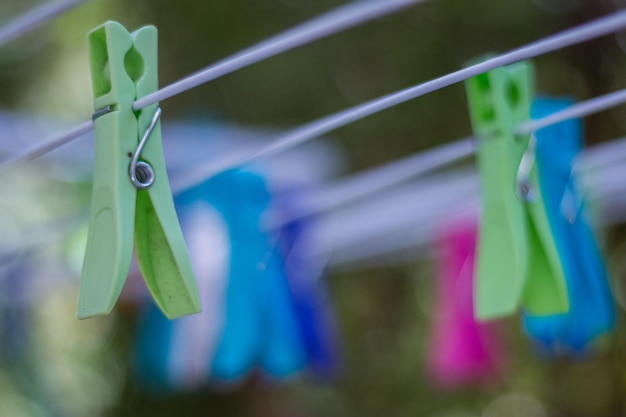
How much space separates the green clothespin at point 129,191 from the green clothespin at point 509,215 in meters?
0.23

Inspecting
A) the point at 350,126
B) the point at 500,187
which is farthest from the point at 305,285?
the point at 350,126

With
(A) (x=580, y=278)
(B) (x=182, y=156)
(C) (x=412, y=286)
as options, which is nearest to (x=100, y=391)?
(C) (x=412, y=286)

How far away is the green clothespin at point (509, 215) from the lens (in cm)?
65

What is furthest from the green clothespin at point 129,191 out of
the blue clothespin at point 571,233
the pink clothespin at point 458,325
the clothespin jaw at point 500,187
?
the pink clothespin at point 458,325

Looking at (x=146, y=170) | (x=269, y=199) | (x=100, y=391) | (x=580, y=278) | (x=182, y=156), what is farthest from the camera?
(x=100, y=391)

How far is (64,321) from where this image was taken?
8.04 feet

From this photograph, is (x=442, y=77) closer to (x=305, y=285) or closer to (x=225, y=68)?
(x=225, y=68)

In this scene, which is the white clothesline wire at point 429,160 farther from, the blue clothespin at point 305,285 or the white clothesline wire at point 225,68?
the white clothesline wire at point 225,68

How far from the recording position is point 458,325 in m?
1.27

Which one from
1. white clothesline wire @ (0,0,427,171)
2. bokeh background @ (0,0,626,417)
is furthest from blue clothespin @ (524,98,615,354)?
bokeh background @ (0,0,626,417)

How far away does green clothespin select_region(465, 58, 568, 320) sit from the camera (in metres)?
0.65

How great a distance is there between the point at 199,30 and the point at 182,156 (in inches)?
40.1

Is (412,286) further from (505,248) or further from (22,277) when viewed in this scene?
(505,248)

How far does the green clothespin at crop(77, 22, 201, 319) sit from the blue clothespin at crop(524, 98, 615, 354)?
13.3 inches
